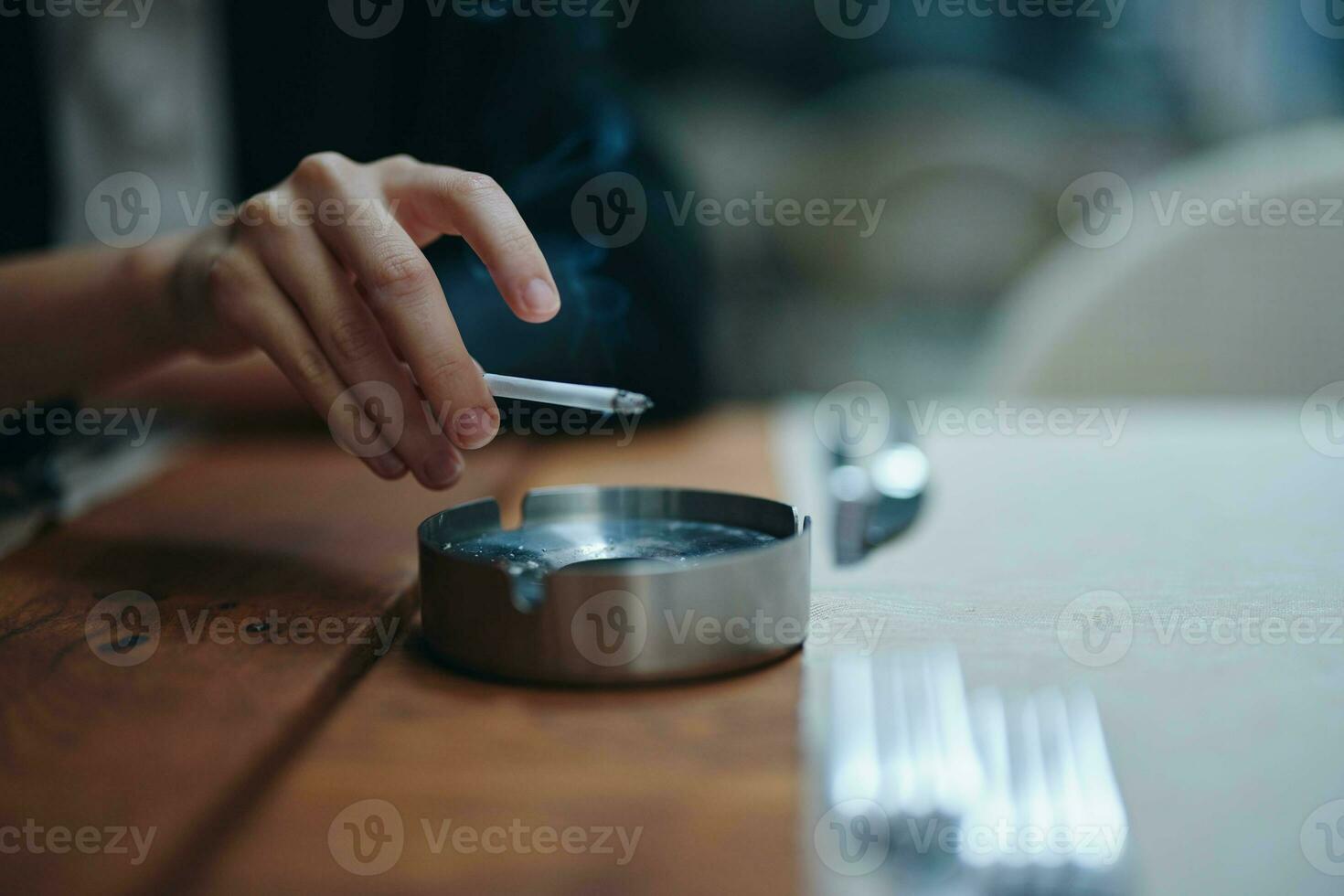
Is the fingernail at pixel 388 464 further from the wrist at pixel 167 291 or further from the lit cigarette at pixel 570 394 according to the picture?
the wrist at pixel 167 291

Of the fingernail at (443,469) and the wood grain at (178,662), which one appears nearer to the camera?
the wood grain at (178,662)

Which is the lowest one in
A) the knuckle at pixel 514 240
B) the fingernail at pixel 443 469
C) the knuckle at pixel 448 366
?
the fingernail at pixel 443 469

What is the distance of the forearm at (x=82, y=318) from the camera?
85cm

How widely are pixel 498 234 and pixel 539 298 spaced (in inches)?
1.7

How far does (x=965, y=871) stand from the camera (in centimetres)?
33

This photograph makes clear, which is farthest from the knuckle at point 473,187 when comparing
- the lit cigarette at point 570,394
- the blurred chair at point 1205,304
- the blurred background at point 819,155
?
the blurred chair at point 1205,304

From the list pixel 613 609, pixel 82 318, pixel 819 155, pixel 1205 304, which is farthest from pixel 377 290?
pixel 819 155

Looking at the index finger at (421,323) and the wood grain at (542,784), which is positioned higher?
the index finger at (421,323)

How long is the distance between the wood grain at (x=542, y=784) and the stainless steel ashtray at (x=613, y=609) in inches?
0.4

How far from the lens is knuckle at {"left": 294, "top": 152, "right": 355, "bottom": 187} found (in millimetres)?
645

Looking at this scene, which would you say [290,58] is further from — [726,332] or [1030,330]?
[726,332]

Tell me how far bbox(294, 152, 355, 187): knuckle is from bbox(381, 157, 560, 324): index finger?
47mm

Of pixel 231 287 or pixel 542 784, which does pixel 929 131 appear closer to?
pixel 231 287

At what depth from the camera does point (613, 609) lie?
0.44 meters
